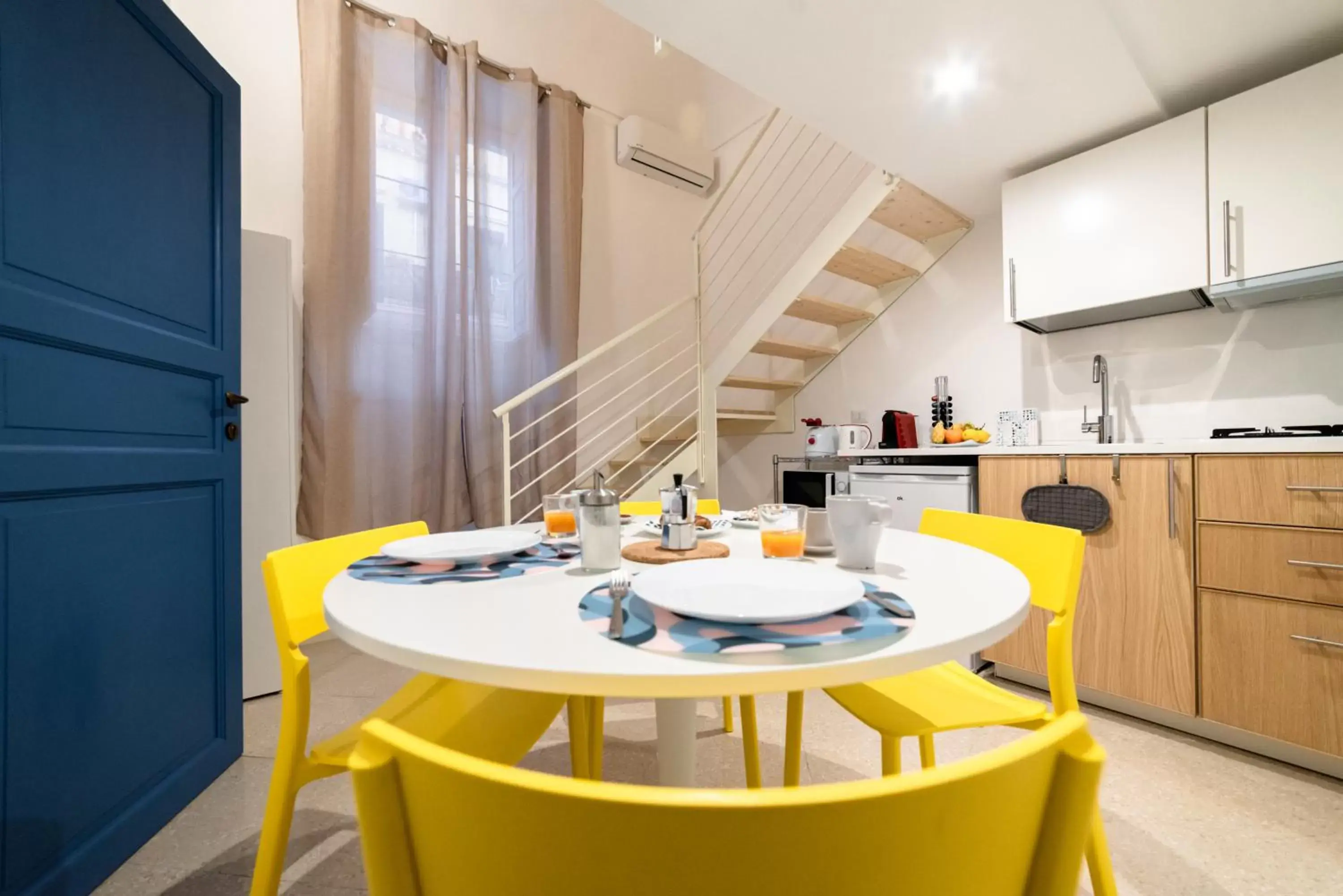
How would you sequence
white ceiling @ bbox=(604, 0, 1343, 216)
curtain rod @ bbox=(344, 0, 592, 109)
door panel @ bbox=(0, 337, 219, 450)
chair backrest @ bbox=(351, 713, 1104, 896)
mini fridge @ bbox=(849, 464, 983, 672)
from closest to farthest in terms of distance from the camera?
chair backrest @ bbox=(351, 713, 1104, 896)
door panel @ bbox=(0, 337, 219, 450)
white ceiling @ bbox=(604, 0, 1343, 216)
mini fridge @ bbox=(849, 464, 983, 672)
curtain rod @ bbox=(344, 0, 592, 109)

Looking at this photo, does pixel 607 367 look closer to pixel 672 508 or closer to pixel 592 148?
pixel 592 148

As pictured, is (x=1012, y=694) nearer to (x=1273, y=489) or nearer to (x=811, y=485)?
(x=1273, y=489)

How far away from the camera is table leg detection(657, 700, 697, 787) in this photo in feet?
3.02

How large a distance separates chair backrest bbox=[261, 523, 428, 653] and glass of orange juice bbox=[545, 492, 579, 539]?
358 millimetres

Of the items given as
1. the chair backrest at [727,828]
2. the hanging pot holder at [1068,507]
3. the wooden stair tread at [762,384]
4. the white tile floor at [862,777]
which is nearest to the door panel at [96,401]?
the white tile floor at [862,777]

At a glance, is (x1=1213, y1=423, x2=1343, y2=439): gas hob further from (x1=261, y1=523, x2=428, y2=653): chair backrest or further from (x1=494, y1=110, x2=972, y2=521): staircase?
(x1=261, y1=523, x2=428, y2=653): chair backrest

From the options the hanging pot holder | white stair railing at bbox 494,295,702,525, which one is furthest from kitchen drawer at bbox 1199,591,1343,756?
white stair railing at bbox 494,295,702,525

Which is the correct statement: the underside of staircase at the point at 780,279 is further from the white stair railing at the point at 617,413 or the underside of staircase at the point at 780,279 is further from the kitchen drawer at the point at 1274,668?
the kitchen drawer at the point at 1274,668

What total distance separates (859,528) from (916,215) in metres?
2.66

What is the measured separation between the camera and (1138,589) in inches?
75.1

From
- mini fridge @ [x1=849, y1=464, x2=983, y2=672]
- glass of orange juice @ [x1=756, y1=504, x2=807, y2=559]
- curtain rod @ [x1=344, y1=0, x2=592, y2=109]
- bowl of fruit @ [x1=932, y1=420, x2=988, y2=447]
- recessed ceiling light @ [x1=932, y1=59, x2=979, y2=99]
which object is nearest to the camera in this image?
glass of orange juice @ [x1=756, y1=504, x2=807, y2=559]

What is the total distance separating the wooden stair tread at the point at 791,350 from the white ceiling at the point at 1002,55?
48.1 inches

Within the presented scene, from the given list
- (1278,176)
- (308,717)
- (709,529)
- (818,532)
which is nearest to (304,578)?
(308,717)

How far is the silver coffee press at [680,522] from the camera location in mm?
1012
